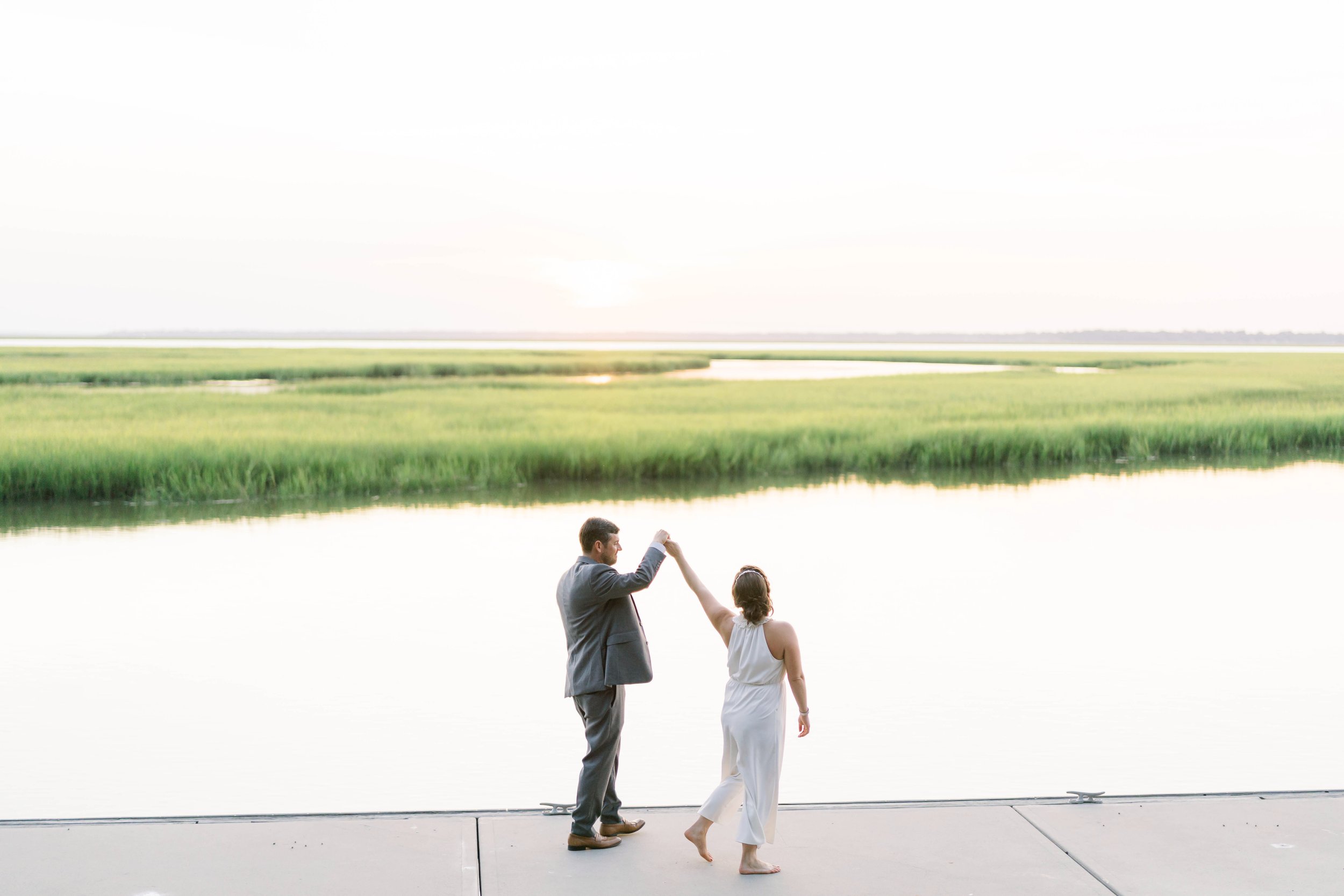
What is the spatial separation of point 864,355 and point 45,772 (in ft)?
410

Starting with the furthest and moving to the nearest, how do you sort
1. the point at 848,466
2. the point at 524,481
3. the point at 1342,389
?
the point at 1342,389
the point at 848,466
the point at 524,481

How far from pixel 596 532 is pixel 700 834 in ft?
4.17

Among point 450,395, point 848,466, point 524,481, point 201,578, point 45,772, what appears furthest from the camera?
point 450,395

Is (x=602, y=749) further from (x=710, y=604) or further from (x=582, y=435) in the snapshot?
(x=582, y=435)

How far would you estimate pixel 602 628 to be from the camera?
5418mm

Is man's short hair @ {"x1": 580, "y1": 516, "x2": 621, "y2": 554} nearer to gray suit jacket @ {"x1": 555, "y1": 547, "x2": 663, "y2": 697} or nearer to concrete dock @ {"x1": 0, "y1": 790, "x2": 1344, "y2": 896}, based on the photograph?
gray suit jacket @ {"x1": 555, "y1": 547, "x2": 663, "y2": 697}

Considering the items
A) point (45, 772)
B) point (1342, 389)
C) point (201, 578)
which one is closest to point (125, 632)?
point (201, 578)

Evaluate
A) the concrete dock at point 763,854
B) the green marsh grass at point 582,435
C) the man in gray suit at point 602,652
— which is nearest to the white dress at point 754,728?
the concrete dock at point 763,854

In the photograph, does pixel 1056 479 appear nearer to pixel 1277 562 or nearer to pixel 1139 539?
pixel 1139 539

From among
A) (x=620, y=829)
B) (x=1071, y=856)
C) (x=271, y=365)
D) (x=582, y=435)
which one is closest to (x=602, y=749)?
(x=620, y=829)

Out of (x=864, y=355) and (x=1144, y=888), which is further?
(x=864, y=355)

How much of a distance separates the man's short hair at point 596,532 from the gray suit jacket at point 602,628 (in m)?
0.08

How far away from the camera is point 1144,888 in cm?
468

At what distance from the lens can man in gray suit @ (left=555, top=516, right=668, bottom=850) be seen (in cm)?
528
